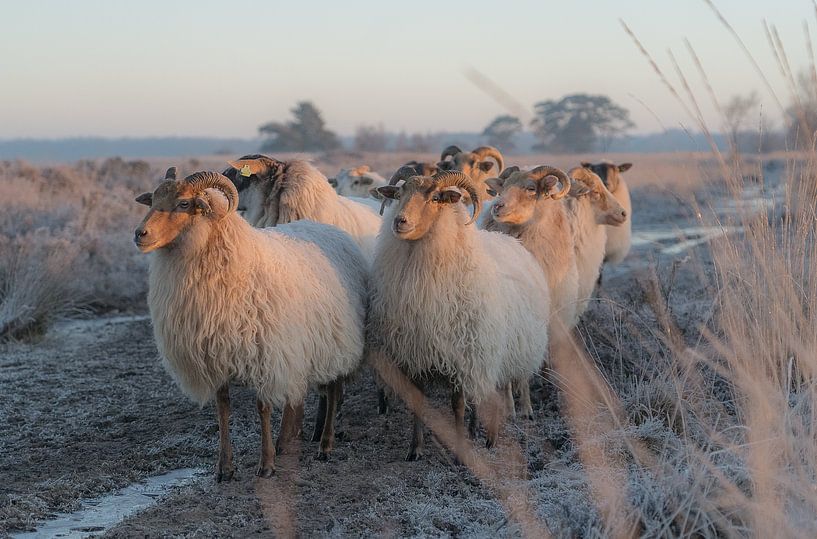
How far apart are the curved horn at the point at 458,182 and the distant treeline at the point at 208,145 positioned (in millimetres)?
750

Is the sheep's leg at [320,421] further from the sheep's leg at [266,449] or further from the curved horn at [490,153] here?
the curved horn at [490,153]

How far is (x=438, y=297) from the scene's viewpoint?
708 centimetres

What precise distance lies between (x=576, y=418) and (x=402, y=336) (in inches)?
53.8

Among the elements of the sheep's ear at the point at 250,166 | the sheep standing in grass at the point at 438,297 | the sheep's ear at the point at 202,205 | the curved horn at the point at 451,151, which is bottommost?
the sheep standing in grass at the point at 438,297

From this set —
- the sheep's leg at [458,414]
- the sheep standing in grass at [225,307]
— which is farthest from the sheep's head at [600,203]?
the sheep standing in grass at [225,307]

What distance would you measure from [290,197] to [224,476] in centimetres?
329

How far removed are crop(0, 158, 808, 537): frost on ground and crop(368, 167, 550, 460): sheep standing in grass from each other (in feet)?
1.89

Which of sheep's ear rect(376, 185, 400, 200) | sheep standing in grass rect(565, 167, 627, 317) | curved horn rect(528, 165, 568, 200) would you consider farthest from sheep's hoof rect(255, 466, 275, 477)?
sheep standing in grass rect(565, 167, 627, 317)

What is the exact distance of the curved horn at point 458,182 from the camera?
7117 mm

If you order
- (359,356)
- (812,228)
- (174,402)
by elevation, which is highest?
(812,228)

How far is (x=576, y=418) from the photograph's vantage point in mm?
6840

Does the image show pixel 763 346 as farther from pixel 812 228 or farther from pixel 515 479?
pixel 515 479

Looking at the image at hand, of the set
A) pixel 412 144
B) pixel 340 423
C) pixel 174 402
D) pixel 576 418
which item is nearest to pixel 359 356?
pixel 340 423

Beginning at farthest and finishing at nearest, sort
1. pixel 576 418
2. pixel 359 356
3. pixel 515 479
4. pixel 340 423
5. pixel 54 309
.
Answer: pixel 54 309 < pixel 340 423 < pixel 359 356 < pixel 576 418 < pixel 515 479
